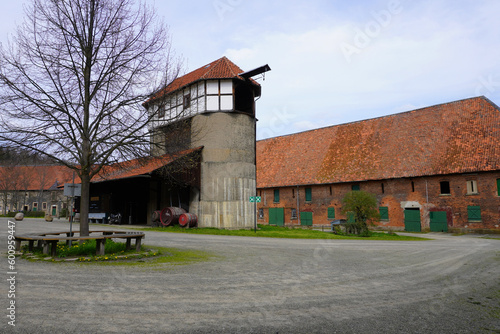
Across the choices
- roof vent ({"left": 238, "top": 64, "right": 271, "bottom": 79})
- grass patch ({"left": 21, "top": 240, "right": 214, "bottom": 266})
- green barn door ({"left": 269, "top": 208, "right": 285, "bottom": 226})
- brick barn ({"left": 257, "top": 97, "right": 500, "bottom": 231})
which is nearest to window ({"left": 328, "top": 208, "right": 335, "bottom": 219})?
brick barn ({"left": 257, "top": 97, "right": 500, "bottom": 231})

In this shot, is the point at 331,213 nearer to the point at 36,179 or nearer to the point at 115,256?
the point at 115,256

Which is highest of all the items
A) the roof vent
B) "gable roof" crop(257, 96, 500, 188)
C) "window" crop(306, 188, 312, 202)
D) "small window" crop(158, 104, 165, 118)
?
the roof vent

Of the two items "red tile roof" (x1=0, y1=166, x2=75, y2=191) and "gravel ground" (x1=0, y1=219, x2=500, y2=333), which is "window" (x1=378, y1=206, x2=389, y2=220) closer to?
"gravel ground" (x1=0, y1=219, x2=500, y2=333)

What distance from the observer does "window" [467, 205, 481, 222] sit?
2580cm

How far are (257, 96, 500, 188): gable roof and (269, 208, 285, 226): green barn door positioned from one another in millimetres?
2868

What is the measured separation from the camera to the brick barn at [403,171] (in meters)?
26.3

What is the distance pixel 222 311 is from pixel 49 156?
8.28 meters

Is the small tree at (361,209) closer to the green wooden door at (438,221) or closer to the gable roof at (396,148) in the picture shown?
the green wooden door at (438,221)

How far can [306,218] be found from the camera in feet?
115

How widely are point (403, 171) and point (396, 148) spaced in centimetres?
305

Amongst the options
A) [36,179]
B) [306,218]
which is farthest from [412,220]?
[36,179]

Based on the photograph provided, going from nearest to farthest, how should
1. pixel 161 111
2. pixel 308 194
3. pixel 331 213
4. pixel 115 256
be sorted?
pixel 115 256, pixel 161 111, pixel 331 213, pixel 308 194

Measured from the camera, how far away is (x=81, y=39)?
10117 millimetres

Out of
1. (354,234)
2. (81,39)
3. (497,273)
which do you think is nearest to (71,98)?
(81,39)
